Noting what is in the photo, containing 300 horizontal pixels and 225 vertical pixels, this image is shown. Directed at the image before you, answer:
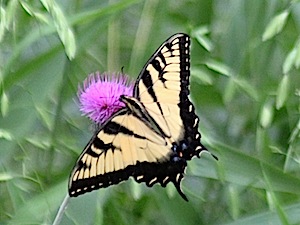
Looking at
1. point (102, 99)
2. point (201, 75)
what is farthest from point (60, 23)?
point (201, 75)

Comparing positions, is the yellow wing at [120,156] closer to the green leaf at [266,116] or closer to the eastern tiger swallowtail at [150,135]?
the eastern tiger swallowtail at [150,135]

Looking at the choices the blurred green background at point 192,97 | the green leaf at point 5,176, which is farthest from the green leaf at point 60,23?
the green leaf at point 5,176

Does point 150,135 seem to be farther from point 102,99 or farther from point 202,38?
point 202,38

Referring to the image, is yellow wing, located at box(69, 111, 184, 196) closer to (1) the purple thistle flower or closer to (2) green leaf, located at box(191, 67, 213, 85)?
(1) the purple thistle flower

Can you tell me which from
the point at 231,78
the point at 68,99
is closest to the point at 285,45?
the point at 231,78

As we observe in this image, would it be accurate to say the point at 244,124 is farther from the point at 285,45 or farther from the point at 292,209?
the point at 292,209

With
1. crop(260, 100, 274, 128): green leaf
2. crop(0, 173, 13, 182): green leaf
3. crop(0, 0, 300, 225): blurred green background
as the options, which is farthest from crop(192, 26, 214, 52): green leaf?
crop(0, 173, 13, 182): green leaf
